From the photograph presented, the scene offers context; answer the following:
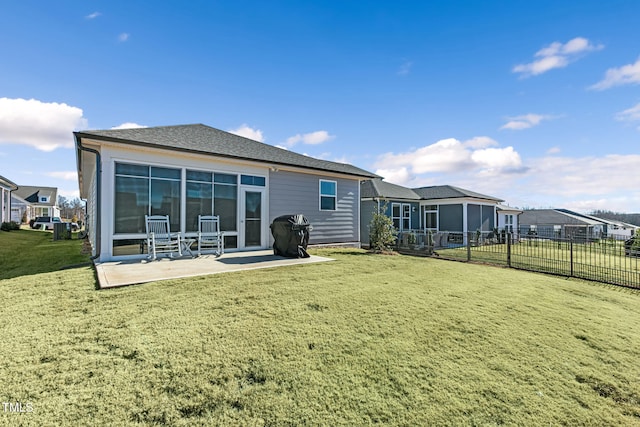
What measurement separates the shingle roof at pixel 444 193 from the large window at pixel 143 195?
52.9ft

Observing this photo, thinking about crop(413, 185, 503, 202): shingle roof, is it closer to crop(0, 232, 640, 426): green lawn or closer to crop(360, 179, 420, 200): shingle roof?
crop(360, 179, 420, 200): shingle roof

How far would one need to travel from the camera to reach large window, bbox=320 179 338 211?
11.2 metres

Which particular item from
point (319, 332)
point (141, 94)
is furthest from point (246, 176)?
point (319, 332)

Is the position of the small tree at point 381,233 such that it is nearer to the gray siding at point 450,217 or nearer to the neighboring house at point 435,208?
the neighboring house at point 435,208

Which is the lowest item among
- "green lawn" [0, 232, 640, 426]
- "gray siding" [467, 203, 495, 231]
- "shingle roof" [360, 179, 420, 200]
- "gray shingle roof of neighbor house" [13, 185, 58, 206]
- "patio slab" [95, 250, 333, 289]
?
"green lawn" [0, 232, 640, 426]

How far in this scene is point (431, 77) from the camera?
11734 mm

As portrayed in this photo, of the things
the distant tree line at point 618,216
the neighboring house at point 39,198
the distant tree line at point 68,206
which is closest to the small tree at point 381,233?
the neighboring house at point 39,198

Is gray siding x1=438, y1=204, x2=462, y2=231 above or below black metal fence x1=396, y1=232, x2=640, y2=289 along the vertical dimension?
above

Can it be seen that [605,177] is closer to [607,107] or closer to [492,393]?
[607,107]

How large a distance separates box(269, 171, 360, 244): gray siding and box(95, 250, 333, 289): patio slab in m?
2.55

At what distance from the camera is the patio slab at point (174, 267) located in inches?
198

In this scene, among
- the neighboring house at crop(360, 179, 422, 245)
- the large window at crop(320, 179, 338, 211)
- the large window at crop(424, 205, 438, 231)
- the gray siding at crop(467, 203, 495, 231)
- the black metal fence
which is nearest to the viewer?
the black metal fence

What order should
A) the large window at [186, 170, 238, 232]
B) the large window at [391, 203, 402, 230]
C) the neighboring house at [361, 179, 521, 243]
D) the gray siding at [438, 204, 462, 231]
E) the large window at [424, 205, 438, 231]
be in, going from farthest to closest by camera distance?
the large window at [424, 205, 438, 231]
the gray siding at [438, 204, 462, 231]
the large window at [391, 203, 402, 230]
the neighboring house at [361, 179, 521, 243]
the large window at [186, 170, 238, 232]

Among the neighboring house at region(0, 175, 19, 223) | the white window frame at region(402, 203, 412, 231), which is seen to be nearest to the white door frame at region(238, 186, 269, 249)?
the white window frame at region(402, 203, 412, 231)
